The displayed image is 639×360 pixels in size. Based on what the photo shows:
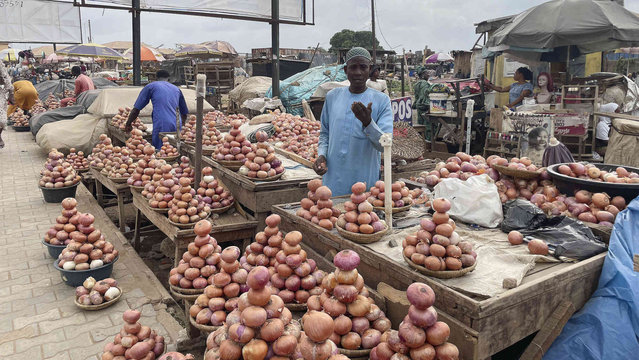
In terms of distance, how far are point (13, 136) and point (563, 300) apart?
662 inches

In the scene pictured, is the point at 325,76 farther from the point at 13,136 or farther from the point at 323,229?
the point at 323,229

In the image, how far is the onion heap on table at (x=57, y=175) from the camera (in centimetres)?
689

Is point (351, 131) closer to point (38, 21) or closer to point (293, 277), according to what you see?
point (293, 277)

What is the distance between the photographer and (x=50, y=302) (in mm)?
3977

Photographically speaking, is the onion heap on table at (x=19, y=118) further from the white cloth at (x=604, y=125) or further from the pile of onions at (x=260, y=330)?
the white cloth at (x=604, y=125)

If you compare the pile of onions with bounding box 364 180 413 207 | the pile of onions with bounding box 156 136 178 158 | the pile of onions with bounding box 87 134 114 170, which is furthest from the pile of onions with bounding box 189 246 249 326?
the pile of onions with bounding box 87 134 114 170

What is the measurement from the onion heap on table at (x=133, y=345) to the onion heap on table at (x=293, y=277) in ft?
3.03

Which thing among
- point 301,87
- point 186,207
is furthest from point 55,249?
point 301,87

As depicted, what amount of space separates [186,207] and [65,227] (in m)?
1.55

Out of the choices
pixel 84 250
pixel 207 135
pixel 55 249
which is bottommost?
pixel 55 249

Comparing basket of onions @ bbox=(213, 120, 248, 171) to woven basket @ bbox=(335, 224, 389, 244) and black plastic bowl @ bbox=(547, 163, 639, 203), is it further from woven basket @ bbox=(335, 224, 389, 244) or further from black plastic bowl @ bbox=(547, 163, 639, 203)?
black plastic bowl @ bbox=(547, 163, 639, 203)

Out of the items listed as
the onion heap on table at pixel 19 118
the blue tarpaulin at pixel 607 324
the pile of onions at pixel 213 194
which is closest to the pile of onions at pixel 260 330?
the blue tarpaulin at pixel 607 324

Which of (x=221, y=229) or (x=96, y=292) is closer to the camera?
(x=96, y=292)

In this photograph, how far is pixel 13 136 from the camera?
14.2 meters
